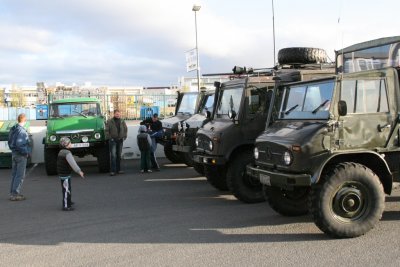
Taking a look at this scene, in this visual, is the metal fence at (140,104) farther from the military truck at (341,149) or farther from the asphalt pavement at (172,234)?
the military truck at (341,149)

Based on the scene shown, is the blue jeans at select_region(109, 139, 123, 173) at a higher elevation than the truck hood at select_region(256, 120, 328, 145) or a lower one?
lower

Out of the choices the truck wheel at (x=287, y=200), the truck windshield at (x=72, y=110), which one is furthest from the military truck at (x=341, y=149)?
the truck windshield at (x=72, y=110)

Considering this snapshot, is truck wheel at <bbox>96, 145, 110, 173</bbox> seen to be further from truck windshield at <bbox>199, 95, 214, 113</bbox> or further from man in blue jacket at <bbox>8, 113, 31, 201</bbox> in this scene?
man in blue jacket at <bbox>8, 113, 31, 201</bbox>

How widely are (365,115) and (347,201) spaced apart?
124 centimetres

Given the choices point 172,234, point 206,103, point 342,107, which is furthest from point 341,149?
point 206,103

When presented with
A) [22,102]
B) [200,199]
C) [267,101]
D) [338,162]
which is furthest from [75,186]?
[22,102]

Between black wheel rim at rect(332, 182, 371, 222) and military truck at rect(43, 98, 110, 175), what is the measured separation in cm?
853

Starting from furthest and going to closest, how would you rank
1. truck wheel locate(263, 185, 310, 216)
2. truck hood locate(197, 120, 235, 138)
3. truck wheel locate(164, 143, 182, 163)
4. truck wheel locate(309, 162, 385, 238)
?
truck wheel locate(164, 143, 182, 163) → truck hood locate(197, 120, 235, 138) → truck wheel locate(263, 185, 310, 216) → truck wheel locate(309, 162, 385, 238)

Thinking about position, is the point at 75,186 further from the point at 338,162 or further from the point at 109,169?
the point at 338,162

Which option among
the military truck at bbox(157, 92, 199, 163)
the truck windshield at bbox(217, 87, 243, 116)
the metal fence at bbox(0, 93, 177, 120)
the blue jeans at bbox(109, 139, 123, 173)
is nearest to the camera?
the truck windshield at bbox(217, 87, 243, 116)

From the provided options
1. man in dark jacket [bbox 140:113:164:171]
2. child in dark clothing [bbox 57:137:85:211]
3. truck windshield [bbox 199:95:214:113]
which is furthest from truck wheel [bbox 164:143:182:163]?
child in dark clothing [bbox 57:137:85:211]

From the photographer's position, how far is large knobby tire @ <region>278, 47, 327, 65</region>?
40.8 ft

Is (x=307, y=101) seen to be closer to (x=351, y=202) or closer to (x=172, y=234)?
(x=351, y=202)

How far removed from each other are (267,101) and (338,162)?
3.16 metres
